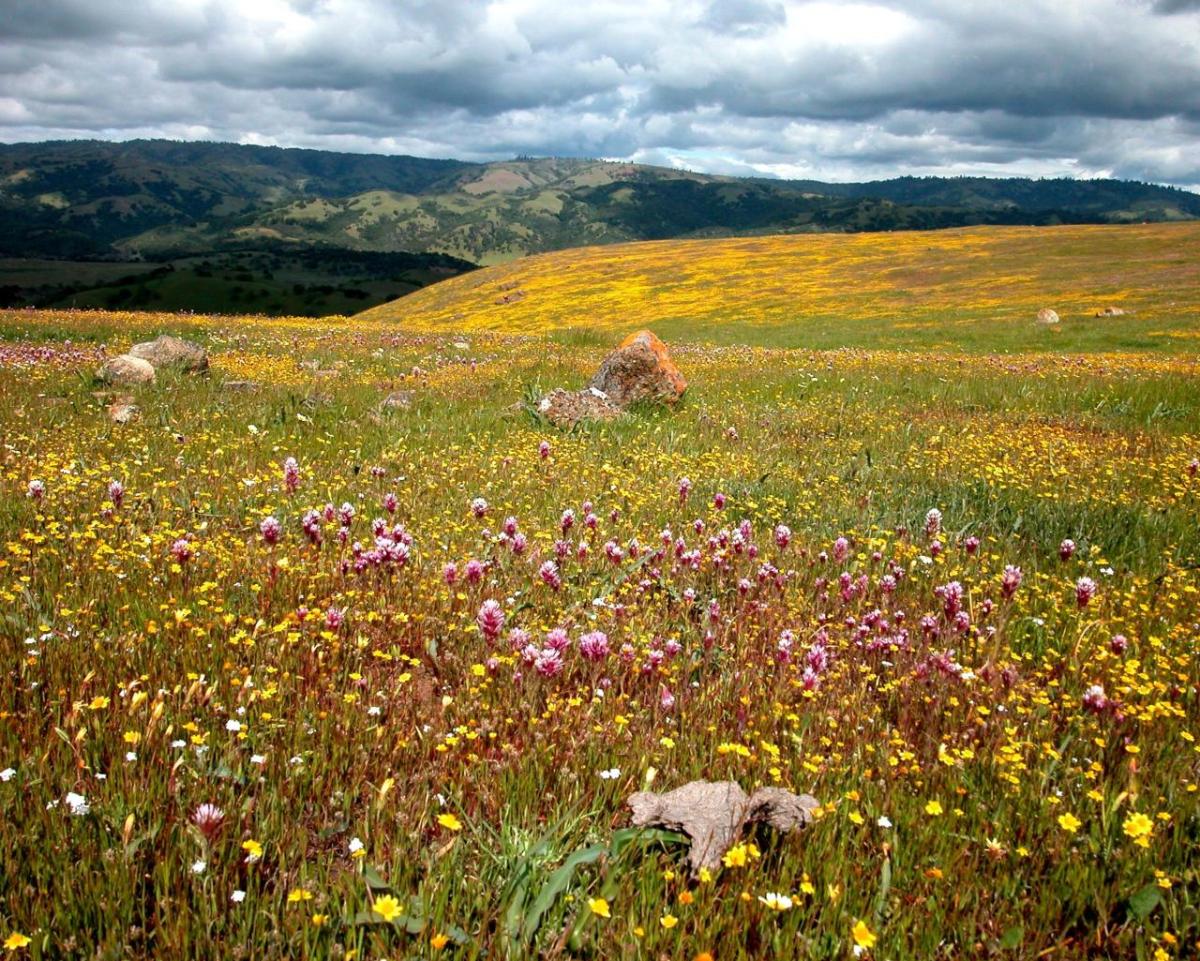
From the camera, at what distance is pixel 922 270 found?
7250 cm

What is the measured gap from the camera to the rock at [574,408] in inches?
495

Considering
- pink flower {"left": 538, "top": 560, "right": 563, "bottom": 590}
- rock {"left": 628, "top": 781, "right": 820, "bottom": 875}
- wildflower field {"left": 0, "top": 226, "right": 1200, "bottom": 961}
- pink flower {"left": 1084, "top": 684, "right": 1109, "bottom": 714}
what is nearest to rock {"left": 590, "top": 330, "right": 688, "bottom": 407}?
wildflower field {"left": 0, "top": 226, "right": 1200, "bottom": 961}

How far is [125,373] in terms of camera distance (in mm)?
13773

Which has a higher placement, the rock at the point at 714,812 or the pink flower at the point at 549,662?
the pink flower at the point at 549,662

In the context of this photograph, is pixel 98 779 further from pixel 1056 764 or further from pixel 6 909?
pixel 1056 764

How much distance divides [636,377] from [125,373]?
9.58 metres

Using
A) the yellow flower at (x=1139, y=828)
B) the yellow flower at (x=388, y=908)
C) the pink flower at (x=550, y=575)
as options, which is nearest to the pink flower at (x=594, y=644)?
the pink flower at (x=550, y=575)

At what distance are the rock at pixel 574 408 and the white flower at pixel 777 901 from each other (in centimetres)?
1010

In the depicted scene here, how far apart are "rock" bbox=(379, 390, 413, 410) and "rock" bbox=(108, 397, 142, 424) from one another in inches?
146

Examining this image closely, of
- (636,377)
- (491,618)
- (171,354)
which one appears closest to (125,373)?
(171,354)

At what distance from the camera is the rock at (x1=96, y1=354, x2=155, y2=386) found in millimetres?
13680

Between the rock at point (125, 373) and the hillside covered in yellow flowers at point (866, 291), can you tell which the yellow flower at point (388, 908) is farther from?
the hillside covered in yellow flowers at point (866, 291)

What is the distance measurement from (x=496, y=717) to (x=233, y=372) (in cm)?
1630

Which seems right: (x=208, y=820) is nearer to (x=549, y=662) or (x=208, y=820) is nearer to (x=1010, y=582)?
(x=549, y=662)
